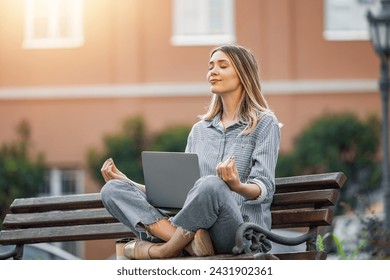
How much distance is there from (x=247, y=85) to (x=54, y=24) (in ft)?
33.6

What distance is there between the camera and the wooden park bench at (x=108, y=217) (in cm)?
314

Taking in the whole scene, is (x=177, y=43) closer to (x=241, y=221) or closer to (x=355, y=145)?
(x=355, y=145)

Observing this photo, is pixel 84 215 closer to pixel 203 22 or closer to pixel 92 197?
pixel 92 197

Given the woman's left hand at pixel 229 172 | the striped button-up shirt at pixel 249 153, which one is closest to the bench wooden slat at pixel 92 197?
the striped button-up shirt at pixel 249 153

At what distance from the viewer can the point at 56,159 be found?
1308cm

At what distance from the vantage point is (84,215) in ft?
11.8

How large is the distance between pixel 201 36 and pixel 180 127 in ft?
3.57

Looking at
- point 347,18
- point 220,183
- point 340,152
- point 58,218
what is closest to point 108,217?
point 58,218

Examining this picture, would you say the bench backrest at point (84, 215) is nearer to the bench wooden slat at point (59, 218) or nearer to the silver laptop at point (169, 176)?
the bench wooden slat at point (59, 218)

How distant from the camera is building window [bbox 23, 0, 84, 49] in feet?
42.6

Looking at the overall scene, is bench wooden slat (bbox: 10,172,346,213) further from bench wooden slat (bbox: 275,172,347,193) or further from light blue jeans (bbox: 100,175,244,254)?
light blue jeans (bbox: 100,175,244,254)

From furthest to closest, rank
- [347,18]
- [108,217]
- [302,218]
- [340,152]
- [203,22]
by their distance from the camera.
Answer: [203,22] < [347,18] < [340,152] < [108,217] < [302,218]
